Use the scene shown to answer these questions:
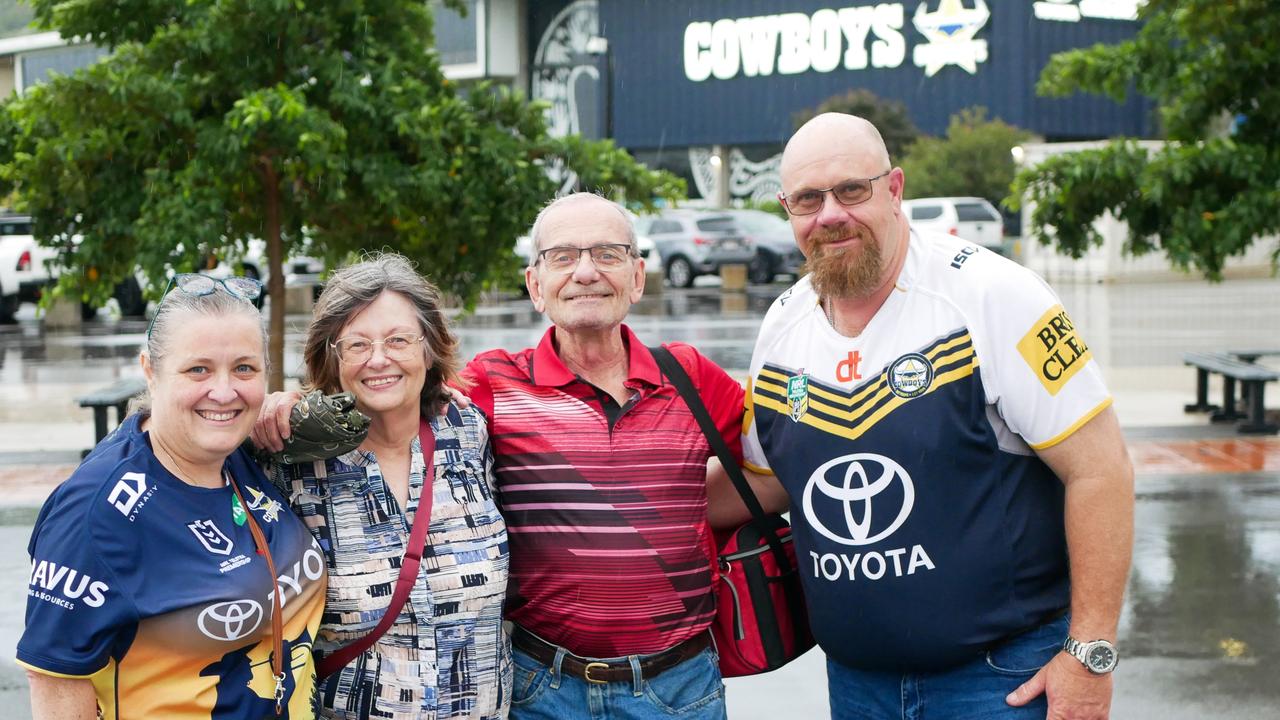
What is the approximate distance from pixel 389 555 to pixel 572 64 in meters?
50.0

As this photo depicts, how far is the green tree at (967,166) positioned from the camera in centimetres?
3609

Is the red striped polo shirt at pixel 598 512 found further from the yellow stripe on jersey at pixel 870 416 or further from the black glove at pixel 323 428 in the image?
the black glove at pixel 323 428

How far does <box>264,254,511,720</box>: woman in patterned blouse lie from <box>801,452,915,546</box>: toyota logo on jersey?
720mm

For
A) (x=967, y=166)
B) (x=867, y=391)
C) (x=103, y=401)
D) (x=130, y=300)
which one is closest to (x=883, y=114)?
(x=967, y=166)

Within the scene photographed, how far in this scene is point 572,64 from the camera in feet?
168

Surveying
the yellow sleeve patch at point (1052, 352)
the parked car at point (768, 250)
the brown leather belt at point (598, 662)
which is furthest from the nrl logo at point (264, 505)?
the parked car at point (768, 250)

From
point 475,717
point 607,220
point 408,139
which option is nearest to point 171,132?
point 408,139

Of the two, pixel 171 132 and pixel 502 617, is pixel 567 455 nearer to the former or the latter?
pixel 502 617

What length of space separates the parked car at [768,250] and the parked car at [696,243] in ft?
0.55

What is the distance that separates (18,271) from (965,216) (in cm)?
2104

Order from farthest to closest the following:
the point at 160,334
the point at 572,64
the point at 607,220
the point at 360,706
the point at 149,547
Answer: the point at 572,64, the point at 607,220, the point at 360,706, the point at 160,334, the point at 149,547

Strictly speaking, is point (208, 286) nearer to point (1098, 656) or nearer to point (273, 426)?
point (273, 426)

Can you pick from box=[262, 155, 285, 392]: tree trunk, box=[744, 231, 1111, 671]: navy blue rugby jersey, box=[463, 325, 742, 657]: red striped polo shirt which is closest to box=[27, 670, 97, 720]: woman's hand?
box=[463, 325, 742, 657]: red striped polo shirt

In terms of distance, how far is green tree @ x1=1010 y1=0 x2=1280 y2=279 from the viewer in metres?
8.95
